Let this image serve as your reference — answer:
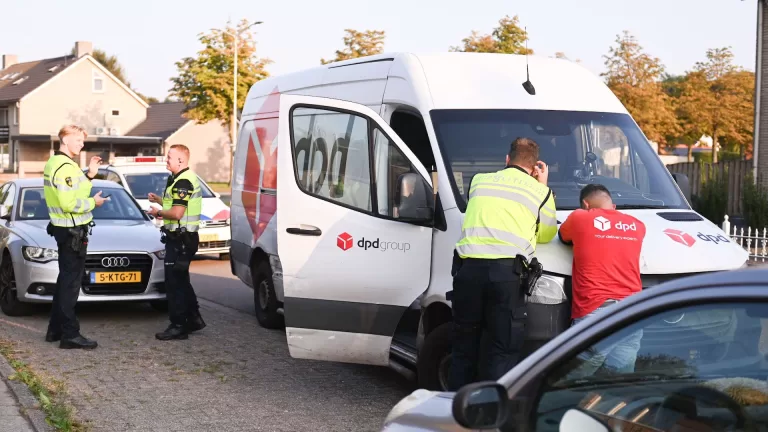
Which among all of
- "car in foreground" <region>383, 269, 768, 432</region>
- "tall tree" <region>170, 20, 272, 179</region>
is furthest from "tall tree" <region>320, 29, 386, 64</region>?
"car in foreground" <region>383, 269, 768, 432</region>

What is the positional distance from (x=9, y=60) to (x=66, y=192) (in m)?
75.7

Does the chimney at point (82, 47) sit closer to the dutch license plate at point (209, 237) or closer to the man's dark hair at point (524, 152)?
the dutch license plate at point (209, 237)

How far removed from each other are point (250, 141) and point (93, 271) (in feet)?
6.88

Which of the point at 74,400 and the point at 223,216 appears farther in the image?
the point at 223,216

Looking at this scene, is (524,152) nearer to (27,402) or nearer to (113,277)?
(27,402)

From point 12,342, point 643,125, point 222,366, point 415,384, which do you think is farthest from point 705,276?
point 643,125

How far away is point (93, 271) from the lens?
33.3ft

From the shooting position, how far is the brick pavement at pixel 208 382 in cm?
644

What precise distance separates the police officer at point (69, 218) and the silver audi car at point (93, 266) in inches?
53.3

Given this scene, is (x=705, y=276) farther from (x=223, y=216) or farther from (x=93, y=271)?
(x=223, y=216)

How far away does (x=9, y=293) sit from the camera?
10477 millimetres

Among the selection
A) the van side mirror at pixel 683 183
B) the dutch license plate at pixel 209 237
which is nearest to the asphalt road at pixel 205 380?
the van side mirror at pixel 683 183

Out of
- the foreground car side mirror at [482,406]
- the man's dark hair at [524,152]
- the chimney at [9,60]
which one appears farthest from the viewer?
the chimney at [9,60]

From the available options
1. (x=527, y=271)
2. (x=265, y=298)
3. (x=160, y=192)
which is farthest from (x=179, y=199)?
(x=160, y=192)
